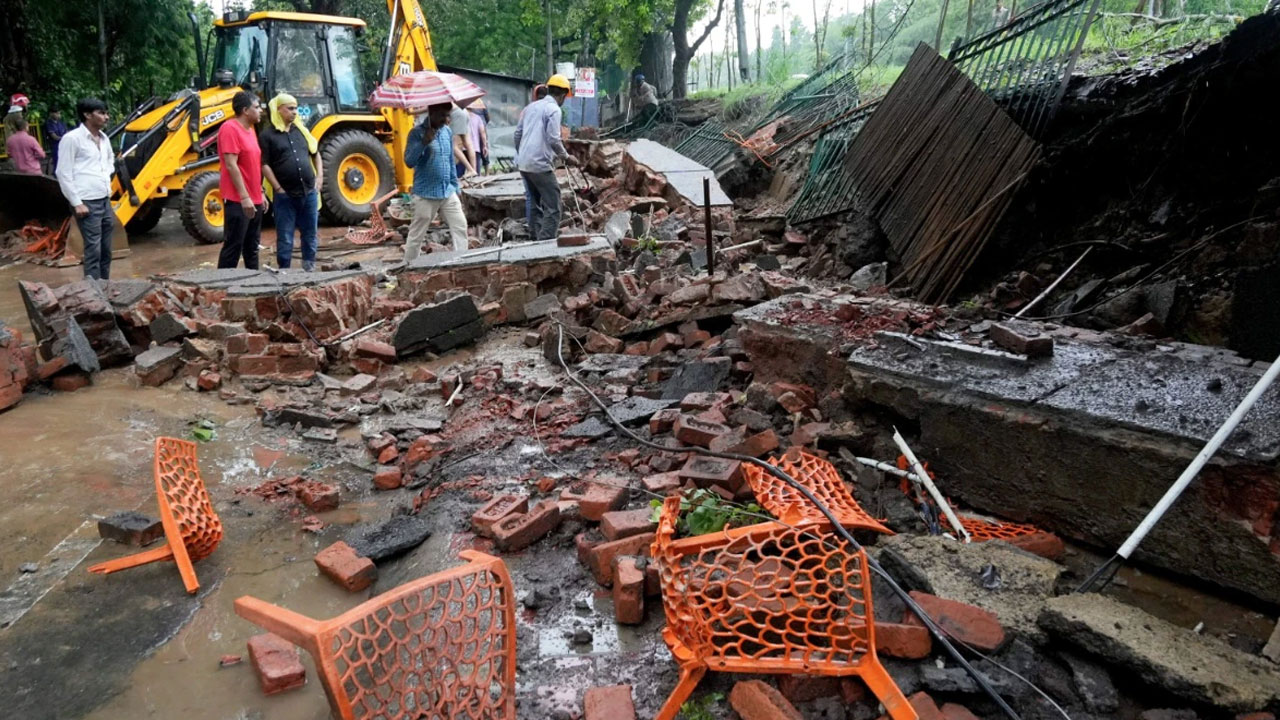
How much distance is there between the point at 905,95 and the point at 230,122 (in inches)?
239

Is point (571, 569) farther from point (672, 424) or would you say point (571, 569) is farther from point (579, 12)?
point (579, 12)

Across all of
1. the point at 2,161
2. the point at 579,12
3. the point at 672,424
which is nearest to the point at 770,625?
the point at 672,424

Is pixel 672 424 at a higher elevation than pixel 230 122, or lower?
lower

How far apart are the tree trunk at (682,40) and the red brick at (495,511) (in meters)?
A: 20.7

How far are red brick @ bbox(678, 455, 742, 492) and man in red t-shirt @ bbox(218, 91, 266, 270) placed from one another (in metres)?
5.28

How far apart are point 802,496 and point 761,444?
1.67 ft

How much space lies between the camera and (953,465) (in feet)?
10.4

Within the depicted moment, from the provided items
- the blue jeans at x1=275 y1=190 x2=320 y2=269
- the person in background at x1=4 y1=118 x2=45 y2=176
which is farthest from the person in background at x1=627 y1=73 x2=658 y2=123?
the blue jeans at x1=275 y1=190 x2=320 y2=269

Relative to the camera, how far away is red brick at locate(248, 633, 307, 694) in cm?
240

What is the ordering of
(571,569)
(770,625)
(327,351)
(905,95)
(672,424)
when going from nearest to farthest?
(770,625)
(571,569)
(672,424)
(327,351)
(905,95)

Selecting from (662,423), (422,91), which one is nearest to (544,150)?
(422,91)

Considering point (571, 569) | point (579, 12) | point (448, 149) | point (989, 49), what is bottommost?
point (571, 569)

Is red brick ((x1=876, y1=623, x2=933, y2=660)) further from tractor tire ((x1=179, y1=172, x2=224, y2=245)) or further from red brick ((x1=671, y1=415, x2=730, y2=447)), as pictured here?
tractor tire ((x1=179, y1=172, x2=224, y2=245))

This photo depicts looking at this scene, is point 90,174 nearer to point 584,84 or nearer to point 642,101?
point 584,84
